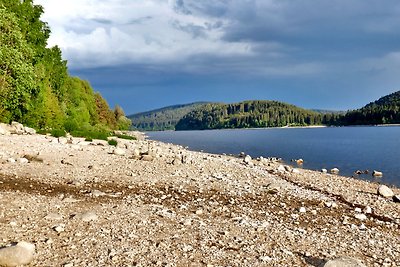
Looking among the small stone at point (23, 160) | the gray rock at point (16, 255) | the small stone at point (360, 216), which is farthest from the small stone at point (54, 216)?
the small stone at point (360, 216)

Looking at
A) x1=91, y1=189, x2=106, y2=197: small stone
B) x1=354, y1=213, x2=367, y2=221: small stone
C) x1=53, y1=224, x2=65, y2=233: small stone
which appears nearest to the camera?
x1=53, y1=224, x2=65, y2=233: small stone

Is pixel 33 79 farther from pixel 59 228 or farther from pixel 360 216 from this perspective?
pixel 360 216

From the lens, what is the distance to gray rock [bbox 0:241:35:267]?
10031 millimetres

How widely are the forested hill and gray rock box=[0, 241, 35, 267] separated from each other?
22547 millimetres

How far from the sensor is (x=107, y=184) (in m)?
20.4

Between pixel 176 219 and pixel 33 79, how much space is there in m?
37.8

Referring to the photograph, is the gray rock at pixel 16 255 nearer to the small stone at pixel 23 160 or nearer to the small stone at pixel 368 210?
the small stone at pixel 23 160

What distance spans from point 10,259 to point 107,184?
1035 cm

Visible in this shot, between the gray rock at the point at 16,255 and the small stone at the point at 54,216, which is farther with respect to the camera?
the small stone at the point at 54,216

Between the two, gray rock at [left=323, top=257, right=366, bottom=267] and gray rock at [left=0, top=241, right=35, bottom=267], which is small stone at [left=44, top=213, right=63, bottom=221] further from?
gray rock at [left=323, top=257, right=366, bottom=267]

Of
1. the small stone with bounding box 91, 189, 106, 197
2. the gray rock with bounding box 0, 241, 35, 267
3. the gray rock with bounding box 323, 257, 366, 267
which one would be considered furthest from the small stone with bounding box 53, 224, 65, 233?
the gray rock with bounding box 323, 257, 366, 267

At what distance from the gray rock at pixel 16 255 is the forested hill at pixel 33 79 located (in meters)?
22.5

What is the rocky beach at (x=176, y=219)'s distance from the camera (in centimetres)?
1120

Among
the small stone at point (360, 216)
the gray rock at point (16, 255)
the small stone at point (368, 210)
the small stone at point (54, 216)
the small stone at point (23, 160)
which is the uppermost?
the small stone at point (23, 160)
